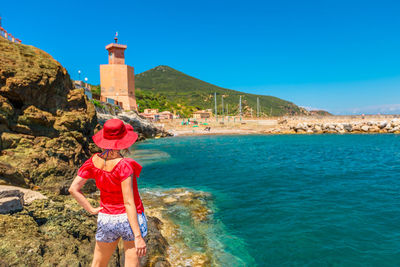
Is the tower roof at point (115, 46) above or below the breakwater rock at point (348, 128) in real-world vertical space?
above

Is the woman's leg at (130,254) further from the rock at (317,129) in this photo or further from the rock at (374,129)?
the rock at (374,129)

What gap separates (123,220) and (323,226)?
6927 millimetres

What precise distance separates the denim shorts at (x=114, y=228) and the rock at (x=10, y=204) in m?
2.35

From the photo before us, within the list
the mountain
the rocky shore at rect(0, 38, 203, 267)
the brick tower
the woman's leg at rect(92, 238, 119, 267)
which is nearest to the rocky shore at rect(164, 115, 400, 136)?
the brick tower

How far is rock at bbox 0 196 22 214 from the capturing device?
3.85m

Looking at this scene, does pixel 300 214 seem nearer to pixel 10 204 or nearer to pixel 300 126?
pixel 10 204

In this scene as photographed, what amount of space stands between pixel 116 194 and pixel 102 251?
721mm

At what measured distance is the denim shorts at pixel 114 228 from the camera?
2590 millimetres

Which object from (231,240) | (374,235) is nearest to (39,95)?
(231,240)

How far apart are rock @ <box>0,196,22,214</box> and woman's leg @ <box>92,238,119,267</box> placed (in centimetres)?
221

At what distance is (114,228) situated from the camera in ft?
8.51

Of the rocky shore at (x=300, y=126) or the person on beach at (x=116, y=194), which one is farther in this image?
the rocky shore at (x=300, y=126)

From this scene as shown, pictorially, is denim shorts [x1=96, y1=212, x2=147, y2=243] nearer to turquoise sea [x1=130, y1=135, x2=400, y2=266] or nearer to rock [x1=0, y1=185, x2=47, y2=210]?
rock [x1=0, y1=185, x2=47, y2=210]

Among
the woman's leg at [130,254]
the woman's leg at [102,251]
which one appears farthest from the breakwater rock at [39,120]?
the woman's leg at [130,254]
